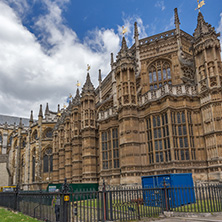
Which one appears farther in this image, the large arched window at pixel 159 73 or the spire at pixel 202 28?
the large arched window at pixel 159 73

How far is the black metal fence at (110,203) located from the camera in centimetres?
917

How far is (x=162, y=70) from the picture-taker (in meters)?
25.4

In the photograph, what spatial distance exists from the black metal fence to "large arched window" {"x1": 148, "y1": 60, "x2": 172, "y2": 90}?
47.0 ft

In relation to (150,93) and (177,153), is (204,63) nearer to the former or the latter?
(150,93)

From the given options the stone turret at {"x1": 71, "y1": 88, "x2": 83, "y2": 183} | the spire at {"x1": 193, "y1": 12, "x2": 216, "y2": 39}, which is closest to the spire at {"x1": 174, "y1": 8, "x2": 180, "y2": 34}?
the spire at {"x1": 193, "y1": 12, "x2": 216, "y2": 39}

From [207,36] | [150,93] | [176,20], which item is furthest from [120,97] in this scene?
[176,20]

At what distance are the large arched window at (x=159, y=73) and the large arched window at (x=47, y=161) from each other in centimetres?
3525

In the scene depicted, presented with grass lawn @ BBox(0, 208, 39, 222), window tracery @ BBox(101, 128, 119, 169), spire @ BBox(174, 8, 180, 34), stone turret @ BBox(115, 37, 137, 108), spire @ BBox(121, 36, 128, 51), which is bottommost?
grass lawn @ BBox(0, 208, 39, 222)

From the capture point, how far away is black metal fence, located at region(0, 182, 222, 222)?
30.1 ft

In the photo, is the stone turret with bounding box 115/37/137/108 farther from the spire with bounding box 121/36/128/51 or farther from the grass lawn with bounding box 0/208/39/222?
the grass lawn with bounding box 0/208/39/222

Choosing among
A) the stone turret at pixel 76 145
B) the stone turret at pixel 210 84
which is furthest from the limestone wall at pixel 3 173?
the stone turret at pixel 210 84

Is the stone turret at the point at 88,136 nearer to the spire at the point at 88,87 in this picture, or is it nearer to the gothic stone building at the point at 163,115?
the spire at the point at 88,87

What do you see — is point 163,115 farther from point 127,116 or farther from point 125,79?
point 125,79

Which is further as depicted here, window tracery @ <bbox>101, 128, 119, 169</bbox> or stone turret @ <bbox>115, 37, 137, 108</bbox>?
window tracery @ <bbox>101, 128, 119, 169</bbox>
